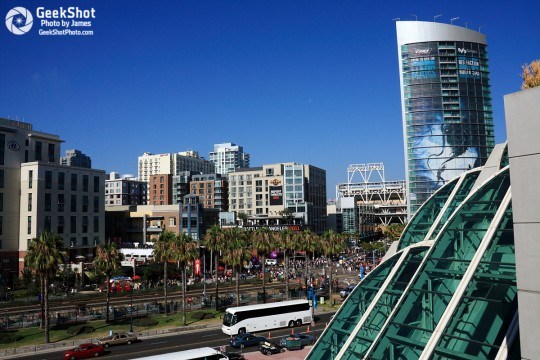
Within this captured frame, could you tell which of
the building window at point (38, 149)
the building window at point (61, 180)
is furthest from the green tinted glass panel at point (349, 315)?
the building window at point (38, 149)

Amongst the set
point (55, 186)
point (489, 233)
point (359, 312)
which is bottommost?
point (359, 312)

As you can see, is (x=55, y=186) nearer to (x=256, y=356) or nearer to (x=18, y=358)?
(x=18, y=358)

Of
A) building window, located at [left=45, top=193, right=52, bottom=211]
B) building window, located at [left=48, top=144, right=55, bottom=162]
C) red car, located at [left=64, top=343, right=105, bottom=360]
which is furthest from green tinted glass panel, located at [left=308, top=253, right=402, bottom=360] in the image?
building window, located at [left=48, top=144, right=55, bottom=162]

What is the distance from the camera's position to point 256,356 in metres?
43.5

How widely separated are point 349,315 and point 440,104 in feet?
524

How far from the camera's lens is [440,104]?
558ft

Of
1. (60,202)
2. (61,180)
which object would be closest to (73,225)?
(60,202)

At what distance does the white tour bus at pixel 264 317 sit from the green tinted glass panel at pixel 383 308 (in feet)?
101

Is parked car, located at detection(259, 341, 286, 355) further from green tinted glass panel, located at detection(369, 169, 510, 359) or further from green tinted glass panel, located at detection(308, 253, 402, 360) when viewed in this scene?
green tinted glass panel, located at detection(369, 169, 510, 359)

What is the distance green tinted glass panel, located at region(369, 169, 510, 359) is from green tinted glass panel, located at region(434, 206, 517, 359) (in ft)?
4.40

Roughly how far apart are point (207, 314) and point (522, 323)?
185 ft

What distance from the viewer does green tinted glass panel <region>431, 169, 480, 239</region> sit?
2909 cm

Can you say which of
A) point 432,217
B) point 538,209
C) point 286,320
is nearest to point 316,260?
point 286,320

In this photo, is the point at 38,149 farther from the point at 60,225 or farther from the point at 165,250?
the point at 165,250
